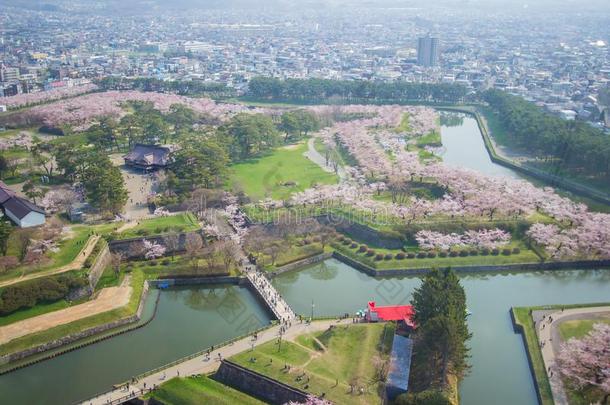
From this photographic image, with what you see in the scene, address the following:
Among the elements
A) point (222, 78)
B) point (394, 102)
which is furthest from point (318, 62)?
point (394, 102)

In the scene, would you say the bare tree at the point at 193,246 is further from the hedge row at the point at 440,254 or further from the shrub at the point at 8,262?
the hedge row at the point at 440,254

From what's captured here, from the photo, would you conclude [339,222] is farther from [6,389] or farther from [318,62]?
[318,62]

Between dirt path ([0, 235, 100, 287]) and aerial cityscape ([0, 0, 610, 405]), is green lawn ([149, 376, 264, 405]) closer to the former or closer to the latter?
aerial cityscape ([0, 0, 610, 405])

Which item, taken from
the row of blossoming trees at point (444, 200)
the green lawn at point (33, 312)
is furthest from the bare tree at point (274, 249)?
the green lawn at point (33, 312)

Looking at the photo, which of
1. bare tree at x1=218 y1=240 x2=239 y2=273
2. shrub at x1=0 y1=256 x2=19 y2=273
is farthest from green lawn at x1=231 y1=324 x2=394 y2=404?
shrub at x1=0 y1=256 x2=19 y2=273

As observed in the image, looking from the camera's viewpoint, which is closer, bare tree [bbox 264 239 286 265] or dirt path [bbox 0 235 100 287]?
dirt path [bbox 0 235 100 287]

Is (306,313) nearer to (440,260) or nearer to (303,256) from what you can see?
(303,256)

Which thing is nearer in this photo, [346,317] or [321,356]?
[321,356]
